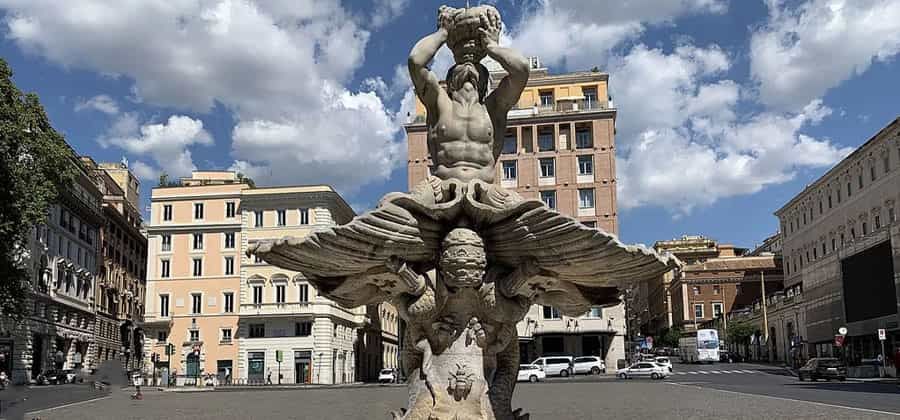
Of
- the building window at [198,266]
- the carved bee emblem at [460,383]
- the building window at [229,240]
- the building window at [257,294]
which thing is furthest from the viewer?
the building window at [198,266]

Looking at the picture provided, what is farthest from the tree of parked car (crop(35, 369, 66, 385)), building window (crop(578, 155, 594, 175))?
building window (crop(578, 155, 594, 175))

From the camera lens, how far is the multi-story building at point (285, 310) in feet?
219

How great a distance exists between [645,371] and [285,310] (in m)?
30.1

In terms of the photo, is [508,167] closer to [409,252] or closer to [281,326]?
[281,326]

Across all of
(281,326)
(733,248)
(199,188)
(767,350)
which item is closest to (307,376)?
(281,326)

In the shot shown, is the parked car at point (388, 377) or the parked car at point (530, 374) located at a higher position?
the parked car at point (530, 374)

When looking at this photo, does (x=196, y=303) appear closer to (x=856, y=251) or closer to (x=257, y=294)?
(x=257, y=294)

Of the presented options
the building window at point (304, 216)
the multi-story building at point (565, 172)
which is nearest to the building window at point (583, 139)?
the multi-story building at point (565, 172)

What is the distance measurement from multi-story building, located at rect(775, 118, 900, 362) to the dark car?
10.1 meters

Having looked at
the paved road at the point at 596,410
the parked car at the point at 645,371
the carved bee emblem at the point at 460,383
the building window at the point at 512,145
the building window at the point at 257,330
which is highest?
the building window at the point at 512,145

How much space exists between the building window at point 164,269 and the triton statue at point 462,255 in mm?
68265

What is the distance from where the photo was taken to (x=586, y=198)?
69438 millimetres

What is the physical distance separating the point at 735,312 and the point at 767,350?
17304mm

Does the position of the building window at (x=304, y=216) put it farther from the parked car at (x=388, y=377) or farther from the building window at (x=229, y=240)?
the parked car at (x=388, y=377)
